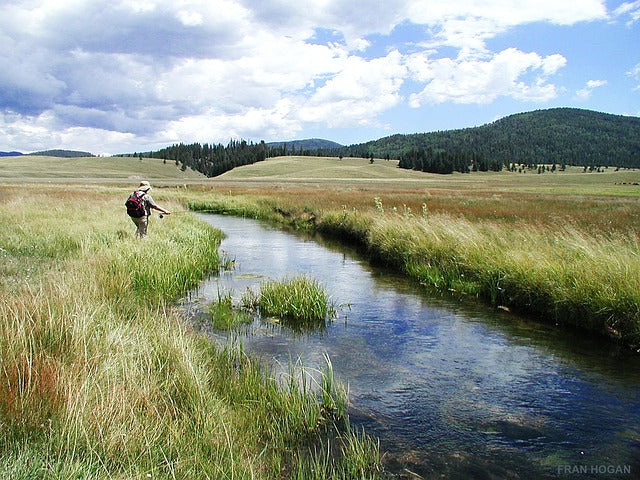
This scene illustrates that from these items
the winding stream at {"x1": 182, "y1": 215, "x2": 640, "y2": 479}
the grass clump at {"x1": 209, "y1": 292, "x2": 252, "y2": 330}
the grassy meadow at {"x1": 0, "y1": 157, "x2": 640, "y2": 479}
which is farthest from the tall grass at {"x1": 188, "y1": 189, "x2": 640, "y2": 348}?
the grass clump at {"x1": 209, "y1": 292, "x2": 252, "y2": 330}

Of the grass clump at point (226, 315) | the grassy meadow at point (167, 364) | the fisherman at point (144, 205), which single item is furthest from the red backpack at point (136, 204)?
the grass clump at point (226, 315)

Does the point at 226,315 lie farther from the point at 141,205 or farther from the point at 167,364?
the point at 141,205

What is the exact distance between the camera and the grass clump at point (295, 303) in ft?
36.4

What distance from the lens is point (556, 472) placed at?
5.39 m

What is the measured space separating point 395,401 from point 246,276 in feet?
30.5

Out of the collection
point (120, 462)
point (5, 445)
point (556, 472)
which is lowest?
point (556, 472)

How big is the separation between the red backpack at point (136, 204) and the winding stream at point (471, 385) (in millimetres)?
4090

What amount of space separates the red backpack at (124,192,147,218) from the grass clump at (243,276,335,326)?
5539 millimetres

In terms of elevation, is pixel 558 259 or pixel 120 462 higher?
pixel 558 259

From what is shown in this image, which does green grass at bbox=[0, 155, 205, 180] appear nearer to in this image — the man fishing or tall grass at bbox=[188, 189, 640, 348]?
the man fishing

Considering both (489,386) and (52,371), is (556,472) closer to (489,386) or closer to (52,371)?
(489,386)

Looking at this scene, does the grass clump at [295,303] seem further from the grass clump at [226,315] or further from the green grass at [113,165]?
the green grass at [113,165]

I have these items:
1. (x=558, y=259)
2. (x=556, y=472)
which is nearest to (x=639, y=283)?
(x=558, y=259)

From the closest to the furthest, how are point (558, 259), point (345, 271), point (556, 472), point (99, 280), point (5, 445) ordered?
point (5, 445) < point (556, 472) < point (99, 280) < point (558, 259) < point (345, 271)
